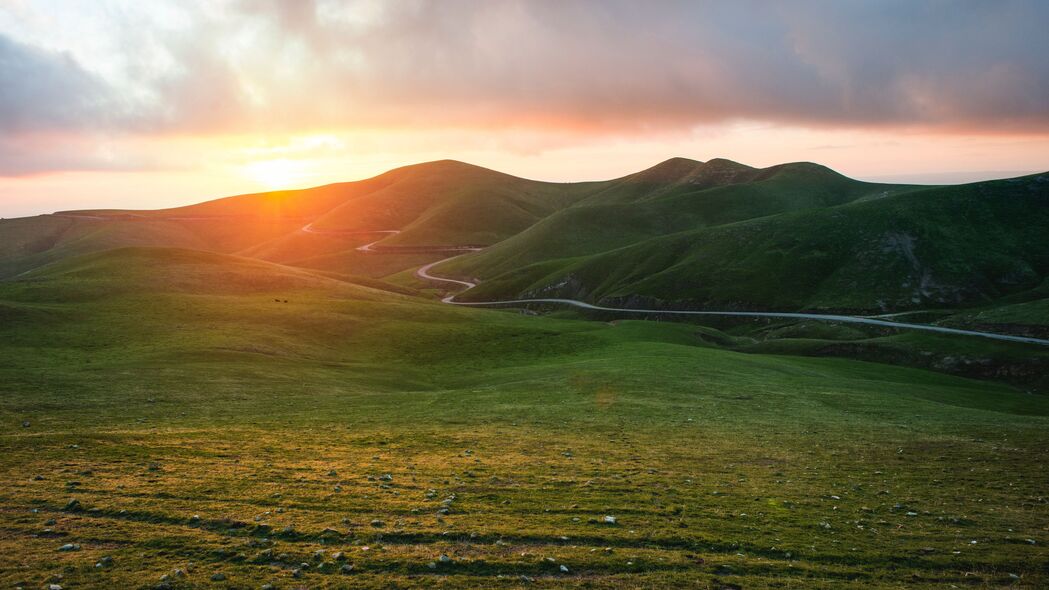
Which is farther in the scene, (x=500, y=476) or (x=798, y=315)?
(x=798, y=315)

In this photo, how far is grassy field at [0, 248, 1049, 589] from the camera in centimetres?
1552

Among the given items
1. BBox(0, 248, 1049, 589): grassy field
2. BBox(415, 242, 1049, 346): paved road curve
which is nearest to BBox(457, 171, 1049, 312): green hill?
BBox(415, 242, 1049, 346): paved road curve

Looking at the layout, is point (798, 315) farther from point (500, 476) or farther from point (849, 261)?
point (500, 476)

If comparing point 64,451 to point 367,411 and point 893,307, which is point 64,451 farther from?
point 893,307

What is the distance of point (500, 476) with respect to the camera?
2328 centimetres

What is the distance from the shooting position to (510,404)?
4094 cm

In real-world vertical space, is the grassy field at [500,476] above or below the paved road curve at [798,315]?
above

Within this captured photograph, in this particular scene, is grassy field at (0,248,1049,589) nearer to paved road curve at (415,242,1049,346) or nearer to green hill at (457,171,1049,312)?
paved road curve at (415,242,1049,346)

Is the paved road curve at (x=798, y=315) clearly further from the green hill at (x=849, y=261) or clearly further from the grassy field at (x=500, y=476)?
the grassy field at (x=500, y=476)

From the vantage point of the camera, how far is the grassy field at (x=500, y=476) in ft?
50.9

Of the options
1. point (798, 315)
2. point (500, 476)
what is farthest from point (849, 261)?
point (500, 476)

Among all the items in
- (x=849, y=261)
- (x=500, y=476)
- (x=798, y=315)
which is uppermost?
(x=849, y=261)

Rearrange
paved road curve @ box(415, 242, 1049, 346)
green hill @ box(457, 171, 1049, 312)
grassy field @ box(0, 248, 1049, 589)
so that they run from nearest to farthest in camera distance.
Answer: grassy field @ box(0, 248, 1049, 589) < paved road curve @ box(415, 242, 1049, 346) < green hill @ box(457, 171, 1049, 312)

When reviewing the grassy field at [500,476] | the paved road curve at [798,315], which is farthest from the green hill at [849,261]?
the grassy field at [500,476]
